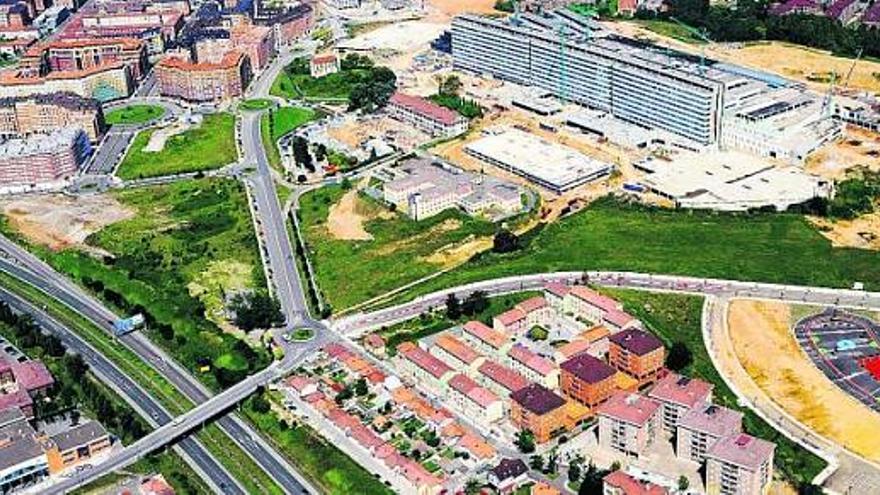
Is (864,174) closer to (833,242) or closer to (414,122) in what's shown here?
(833,242)

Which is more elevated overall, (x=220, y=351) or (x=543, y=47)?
(x=543, y=47)

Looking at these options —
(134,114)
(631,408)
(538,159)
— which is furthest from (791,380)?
(134,114)

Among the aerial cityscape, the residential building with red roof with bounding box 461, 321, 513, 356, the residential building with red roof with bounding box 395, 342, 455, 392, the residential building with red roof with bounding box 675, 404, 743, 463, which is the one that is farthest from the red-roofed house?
the residential building with red roof with bounding box 675, 404, 743, 463

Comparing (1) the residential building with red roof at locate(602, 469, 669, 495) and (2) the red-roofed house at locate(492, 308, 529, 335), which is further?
(2) the red-roofed house at locate(492, 308, 529, 335)

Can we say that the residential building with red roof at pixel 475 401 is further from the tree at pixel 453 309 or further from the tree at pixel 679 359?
the tree at pixel 679 359

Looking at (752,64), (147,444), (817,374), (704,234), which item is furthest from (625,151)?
(147,444)

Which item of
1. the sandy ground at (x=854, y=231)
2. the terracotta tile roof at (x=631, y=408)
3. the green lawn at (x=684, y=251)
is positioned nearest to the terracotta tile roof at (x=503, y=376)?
the terracotta tile roof at (x=631, y=408)

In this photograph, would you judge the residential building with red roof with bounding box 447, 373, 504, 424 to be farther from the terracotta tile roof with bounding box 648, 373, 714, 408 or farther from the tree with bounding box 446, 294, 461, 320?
the tree with bounding box 446, 294, 461, 320

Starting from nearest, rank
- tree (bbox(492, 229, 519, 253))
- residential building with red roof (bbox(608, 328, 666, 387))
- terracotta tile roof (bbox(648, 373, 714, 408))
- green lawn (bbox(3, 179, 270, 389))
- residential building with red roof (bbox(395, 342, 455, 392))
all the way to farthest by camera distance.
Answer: terracotta tile roof (bbox(648, 373, 714, 408)) → residential building with red roof (bbox(608, 328, 666, 387)) → residential building with red roof (bbox(395, 342, 455, 392)) → green lawn (bbox(3, 179, 270, 389)) → tree (bbox(492, 229, 519, 253))
